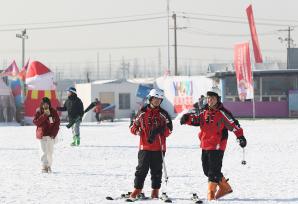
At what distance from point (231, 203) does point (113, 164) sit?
6.04m

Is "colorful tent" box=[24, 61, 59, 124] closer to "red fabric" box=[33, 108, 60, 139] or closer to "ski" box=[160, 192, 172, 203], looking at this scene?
"red fabric" box=[33, 108, 60, 139]

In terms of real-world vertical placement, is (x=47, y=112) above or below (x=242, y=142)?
above

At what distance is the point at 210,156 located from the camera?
917 centimetres

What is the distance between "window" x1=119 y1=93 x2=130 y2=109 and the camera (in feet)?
166

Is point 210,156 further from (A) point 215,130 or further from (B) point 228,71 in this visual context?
(B) point 228,71

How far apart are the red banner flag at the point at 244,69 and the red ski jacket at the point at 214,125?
1147 inches

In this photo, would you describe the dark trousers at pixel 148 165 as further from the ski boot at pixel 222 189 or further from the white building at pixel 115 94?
the white building at pixel 115 94

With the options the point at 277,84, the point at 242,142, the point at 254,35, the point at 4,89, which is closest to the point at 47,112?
the point at 242,142

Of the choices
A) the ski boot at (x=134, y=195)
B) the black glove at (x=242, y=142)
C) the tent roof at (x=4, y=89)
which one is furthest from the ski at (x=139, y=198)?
the tent roof at (x=4, y=89)

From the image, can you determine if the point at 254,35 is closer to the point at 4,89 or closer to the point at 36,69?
the point at 36,69

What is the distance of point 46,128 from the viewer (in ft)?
42.7

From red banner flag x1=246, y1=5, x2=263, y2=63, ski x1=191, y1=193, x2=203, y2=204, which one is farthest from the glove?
red banner flag x1=246, y1=5, x2=263, y2=63

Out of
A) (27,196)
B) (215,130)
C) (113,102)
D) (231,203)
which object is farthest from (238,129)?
(113,102)

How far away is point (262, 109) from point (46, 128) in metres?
35.2
